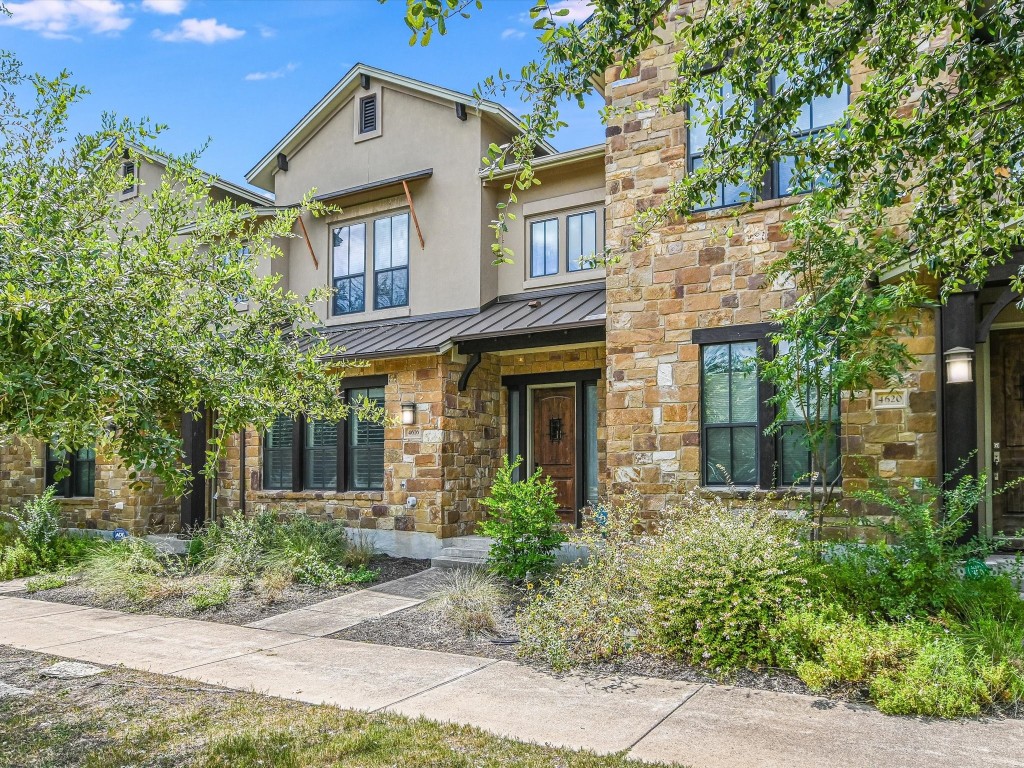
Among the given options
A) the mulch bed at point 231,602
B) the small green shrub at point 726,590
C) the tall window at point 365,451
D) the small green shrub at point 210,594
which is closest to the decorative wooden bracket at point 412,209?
the tall window at point 365,451

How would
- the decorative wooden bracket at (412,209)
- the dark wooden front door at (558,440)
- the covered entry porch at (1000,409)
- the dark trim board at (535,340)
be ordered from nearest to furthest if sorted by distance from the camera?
1. the covered entry porch at (1000,409)
2. the dark trim board at (535,340)
3. the dark wooden front door at (558,440)
4. the decorative wooden bracket at (412,209)

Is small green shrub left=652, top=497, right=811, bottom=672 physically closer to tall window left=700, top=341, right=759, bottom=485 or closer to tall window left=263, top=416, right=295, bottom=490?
tall window left=700, top=341, right=759, bottom=485

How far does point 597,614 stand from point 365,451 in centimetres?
672

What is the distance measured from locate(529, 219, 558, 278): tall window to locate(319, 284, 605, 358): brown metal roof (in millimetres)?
427

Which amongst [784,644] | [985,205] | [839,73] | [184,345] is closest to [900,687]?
[784,644]

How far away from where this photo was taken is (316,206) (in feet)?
26.4

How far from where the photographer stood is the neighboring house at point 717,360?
7.93 meters

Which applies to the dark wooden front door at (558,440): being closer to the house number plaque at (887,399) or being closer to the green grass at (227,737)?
the house number plaque at (887,399)

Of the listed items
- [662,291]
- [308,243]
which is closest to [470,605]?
[662,291]

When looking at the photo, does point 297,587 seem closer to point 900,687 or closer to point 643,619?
point 643,619

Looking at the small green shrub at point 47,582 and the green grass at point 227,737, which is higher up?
the green grass at point 227,737

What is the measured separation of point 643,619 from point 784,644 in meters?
1.13

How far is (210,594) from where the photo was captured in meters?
8.78

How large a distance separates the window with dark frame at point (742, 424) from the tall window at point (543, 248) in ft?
12.6
